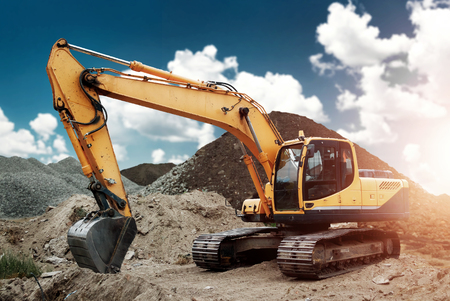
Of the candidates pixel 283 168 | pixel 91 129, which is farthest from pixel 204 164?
pixel 91 129

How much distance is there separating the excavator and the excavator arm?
1cm

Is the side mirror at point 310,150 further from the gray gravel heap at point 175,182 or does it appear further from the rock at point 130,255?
the gray gravel heap at point 175,182

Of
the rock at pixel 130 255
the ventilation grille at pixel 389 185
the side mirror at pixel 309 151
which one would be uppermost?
the side mirror at pixel 309 151

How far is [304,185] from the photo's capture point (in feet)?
21.7

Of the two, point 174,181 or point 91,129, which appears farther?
point 174,181

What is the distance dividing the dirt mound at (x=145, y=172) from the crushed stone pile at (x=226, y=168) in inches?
609

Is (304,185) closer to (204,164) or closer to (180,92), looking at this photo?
(180,92)

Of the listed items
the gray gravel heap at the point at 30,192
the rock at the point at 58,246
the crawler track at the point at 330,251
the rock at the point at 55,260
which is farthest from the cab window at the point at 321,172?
the gray gravel heap at the point at 30,192

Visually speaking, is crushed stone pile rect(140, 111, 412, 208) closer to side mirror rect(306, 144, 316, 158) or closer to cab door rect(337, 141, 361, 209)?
cab door rect(337, 141, 361, 209)

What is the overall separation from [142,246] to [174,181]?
34.2 ft

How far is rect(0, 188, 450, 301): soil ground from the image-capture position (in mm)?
5250

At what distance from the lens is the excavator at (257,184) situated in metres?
5.41

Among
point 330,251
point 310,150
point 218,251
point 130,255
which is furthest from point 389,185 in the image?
point 130,255

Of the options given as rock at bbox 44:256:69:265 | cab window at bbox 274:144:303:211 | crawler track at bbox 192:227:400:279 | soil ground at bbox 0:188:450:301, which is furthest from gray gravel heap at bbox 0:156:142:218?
cab window at bbox 274:144:303:211
